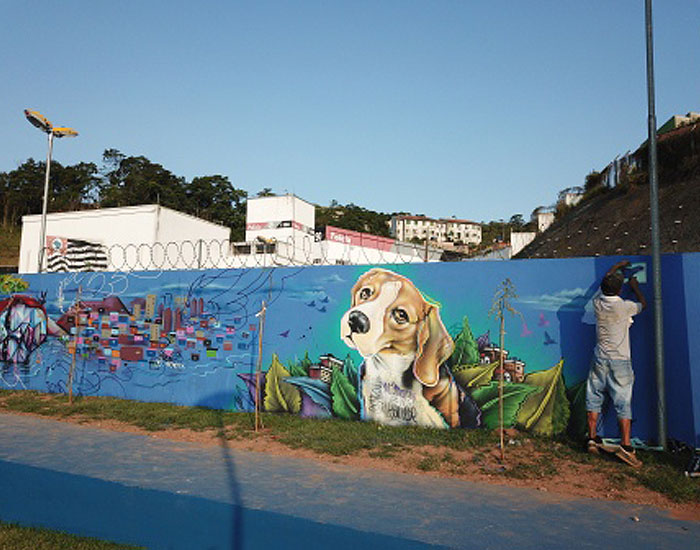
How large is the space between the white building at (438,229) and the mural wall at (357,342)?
328ft

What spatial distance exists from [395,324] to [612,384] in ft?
8.76

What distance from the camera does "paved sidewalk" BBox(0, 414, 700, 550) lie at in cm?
338

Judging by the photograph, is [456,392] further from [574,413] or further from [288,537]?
[288,537]

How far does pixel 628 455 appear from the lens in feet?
16.3

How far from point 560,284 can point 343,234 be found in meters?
30.5

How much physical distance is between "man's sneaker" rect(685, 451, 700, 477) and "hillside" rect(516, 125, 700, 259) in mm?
4505

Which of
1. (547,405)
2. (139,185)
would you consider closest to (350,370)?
(547,405)

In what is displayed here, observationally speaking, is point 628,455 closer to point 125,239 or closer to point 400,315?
point 400,315

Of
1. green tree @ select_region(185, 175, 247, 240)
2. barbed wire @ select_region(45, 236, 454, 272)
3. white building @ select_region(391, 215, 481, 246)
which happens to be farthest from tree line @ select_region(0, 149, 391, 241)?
white building @ select_region(391, 215, 481, 246)

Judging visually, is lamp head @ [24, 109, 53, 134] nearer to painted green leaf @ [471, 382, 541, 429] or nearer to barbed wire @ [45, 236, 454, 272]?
barbed wire @ [45, 236, 454, 272]

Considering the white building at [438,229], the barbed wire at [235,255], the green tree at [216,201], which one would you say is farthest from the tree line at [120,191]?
the white building at [438,229]

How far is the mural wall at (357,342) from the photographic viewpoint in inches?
230

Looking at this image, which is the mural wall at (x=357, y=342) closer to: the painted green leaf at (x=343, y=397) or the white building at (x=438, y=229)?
the painted green leaf at (x=343, y=397)

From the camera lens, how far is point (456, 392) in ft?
20.7
